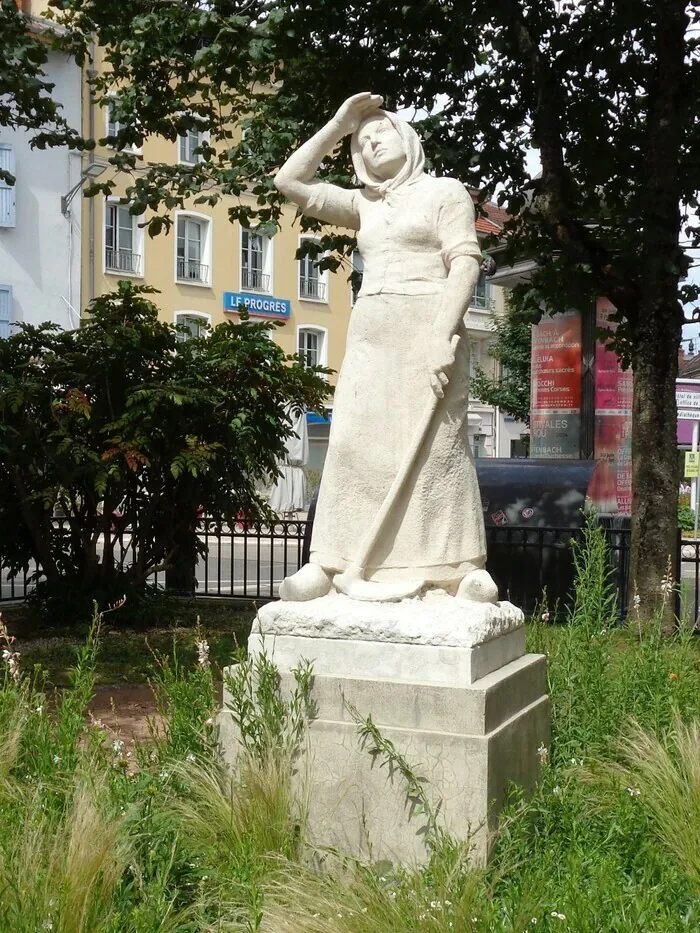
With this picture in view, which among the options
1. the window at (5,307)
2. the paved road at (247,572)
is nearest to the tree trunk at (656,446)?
the paved road at (247,572)

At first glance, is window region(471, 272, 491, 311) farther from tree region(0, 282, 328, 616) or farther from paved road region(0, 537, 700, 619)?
tree region(0, 282, 328, 616)

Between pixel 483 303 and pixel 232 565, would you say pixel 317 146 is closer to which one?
pixel 232 565

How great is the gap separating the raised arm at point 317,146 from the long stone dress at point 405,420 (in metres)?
0.44

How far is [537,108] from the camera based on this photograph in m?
9.41

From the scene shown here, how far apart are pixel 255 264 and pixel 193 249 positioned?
2523 millimetres

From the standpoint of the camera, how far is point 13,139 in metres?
28.7

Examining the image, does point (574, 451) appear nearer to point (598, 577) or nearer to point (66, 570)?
point (66, 570)

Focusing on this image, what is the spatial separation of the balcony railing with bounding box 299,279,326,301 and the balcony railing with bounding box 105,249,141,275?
686cm

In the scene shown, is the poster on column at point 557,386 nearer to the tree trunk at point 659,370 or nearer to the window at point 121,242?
the tree trunk at point 659,370

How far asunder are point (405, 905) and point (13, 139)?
29.0 meters

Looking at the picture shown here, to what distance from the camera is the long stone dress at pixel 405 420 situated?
459 cm

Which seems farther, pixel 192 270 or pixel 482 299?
pixel 482 299

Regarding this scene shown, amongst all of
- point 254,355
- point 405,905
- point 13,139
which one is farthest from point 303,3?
point 13,139

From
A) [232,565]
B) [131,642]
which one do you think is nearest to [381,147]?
[131,642]
